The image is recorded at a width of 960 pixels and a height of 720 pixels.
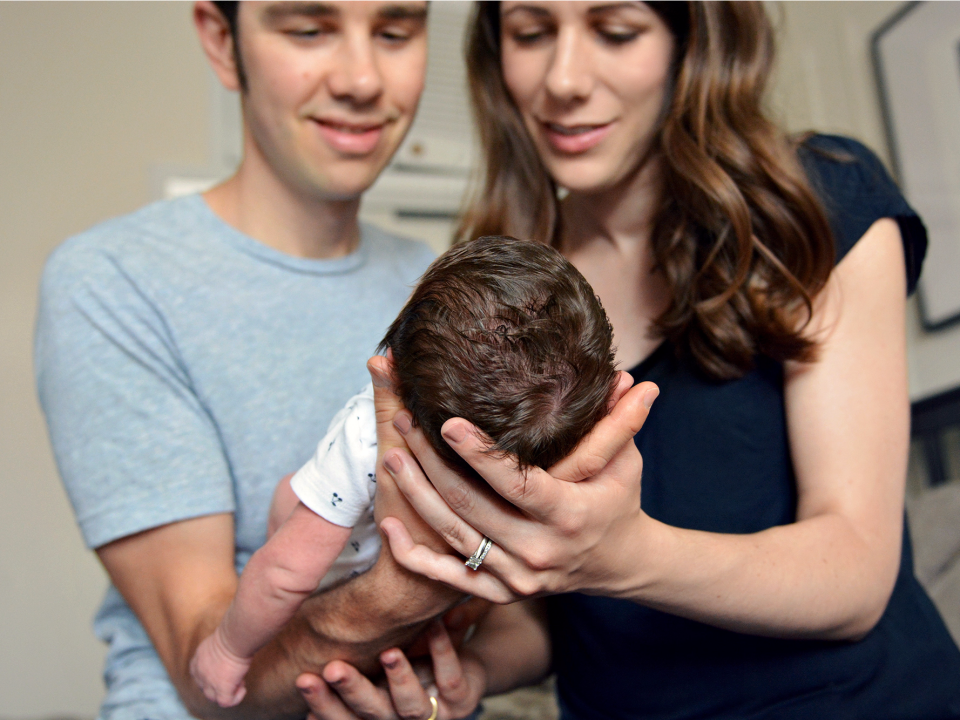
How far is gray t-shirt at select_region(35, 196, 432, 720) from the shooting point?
3.91 feet

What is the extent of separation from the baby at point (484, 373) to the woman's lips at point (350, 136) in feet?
1.89

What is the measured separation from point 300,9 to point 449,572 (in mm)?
1016

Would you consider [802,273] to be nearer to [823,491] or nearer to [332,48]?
[823,491]

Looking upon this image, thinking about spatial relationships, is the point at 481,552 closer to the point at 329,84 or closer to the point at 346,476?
the point at 346,476

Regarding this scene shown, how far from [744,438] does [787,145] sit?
1.59 ft

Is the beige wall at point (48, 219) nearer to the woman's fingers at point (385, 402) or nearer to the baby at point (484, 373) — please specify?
the baby at point (484, 373)

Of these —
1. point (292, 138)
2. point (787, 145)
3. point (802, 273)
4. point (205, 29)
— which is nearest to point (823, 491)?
point (802, 273)

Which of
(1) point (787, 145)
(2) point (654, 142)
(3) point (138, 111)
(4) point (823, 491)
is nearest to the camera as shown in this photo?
(4) point (823, 491)

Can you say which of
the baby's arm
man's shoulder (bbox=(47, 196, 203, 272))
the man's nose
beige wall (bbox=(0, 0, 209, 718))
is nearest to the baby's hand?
the baby's arm

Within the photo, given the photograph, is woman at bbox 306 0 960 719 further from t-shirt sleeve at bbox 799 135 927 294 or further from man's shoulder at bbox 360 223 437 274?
man's shoulder at bbox 360 223 437 274

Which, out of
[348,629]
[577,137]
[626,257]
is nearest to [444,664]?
[348,629]

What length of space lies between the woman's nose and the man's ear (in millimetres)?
637

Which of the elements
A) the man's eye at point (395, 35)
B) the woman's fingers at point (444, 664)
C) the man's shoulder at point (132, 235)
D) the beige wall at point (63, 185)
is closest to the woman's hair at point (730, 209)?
the man's eye at point (395, 35)

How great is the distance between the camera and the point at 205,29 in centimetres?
148
